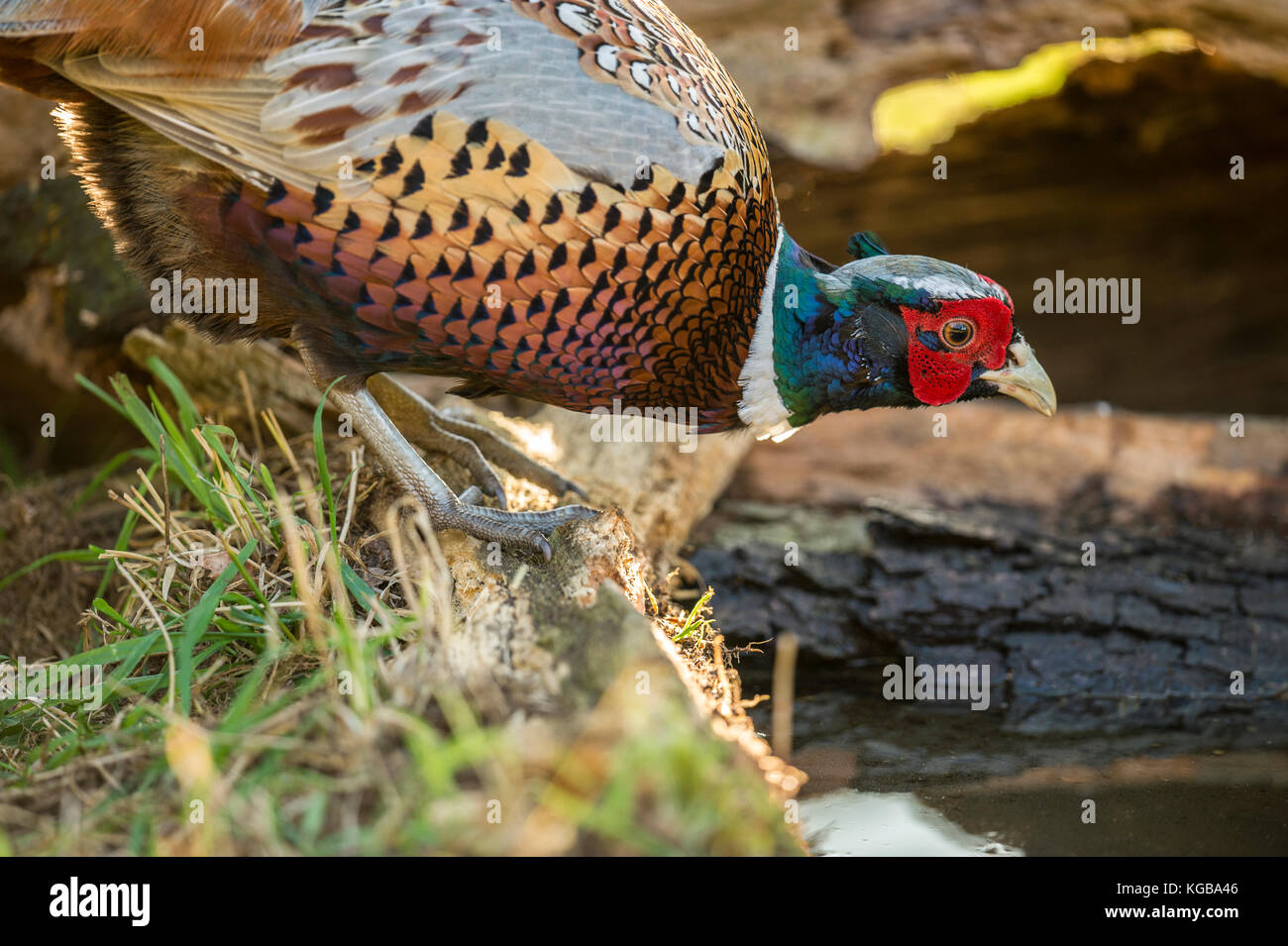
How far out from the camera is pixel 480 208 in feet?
9.15

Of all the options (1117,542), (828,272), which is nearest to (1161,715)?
(1117,542)

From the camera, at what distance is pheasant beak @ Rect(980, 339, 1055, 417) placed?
3357 mm

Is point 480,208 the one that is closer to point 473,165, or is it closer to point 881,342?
point 473,165

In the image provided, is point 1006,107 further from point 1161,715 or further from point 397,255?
point 397,255

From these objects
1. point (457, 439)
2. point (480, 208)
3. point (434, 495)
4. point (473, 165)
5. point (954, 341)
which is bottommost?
point (434, 495)

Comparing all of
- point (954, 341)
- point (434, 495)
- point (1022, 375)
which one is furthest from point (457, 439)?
point (1022, 375)

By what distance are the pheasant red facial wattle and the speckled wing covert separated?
0.65 metres

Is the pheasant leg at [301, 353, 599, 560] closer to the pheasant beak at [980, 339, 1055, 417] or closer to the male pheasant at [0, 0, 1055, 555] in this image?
the male pheasant at [0, 0, 1055, 555]

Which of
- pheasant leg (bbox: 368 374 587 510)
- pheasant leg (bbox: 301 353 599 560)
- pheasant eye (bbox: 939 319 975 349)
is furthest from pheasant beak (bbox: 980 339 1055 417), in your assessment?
pheasant leg (bbox: 368 374 587 510)

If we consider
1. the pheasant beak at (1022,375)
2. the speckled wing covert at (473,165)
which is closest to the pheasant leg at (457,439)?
the speckled wing covert at (473,165)

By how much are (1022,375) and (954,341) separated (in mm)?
277

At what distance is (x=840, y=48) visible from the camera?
4.79 m
